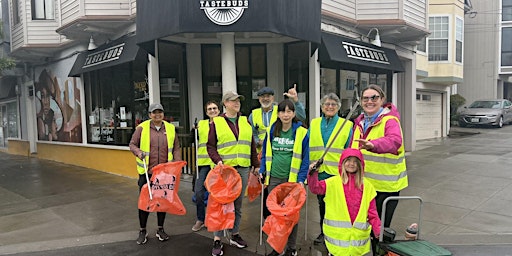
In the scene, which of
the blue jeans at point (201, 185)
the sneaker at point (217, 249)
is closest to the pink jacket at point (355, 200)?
the sneaker at point (217, 249)

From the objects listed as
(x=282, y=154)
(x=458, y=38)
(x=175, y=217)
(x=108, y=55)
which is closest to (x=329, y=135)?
(x=282, y=154)

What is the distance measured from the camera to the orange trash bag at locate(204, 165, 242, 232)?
4.15m

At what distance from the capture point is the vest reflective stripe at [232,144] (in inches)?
177

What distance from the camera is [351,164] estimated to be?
3221 mm

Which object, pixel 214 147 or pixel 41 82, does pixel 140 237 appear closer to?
pixel 214 147

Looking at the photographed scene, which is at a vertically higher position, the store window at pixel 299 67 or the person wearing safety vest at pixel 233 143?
the store window at pixel 299 67

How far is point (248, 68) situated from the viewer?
939 cm

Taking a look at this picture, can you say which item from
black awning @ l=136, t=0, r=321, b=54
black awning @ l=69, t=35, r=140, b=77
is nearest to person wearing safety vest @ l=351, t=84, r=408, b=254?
black awning @ l=136, t=0, r=321, b=54

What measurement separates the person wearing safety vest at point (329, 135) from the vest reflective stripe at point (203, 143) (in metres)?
1.36

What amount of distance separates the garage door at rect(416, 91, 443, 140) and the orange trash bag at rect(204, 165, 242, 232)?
12.9 meters

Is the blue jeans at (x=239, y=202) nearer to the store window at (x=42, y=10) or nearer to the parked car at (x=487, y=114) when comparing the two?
the store window at (x=42, y=10)

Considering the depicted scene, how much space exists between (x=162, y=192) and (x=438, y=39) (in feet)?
50.3

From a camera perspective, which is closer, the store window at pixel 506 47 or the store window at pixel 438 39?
the store window at pixel 438 39

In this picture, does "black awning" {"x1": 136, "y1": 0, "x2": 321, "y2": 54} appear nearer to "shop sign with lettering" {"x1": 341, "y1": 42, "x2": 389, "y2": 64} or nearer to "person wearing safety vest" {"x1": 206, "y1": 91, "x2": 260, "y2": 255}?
"person wearing safety vest" {"x1": 206, "y1": 91, "x2": 260, "y2": 255}
